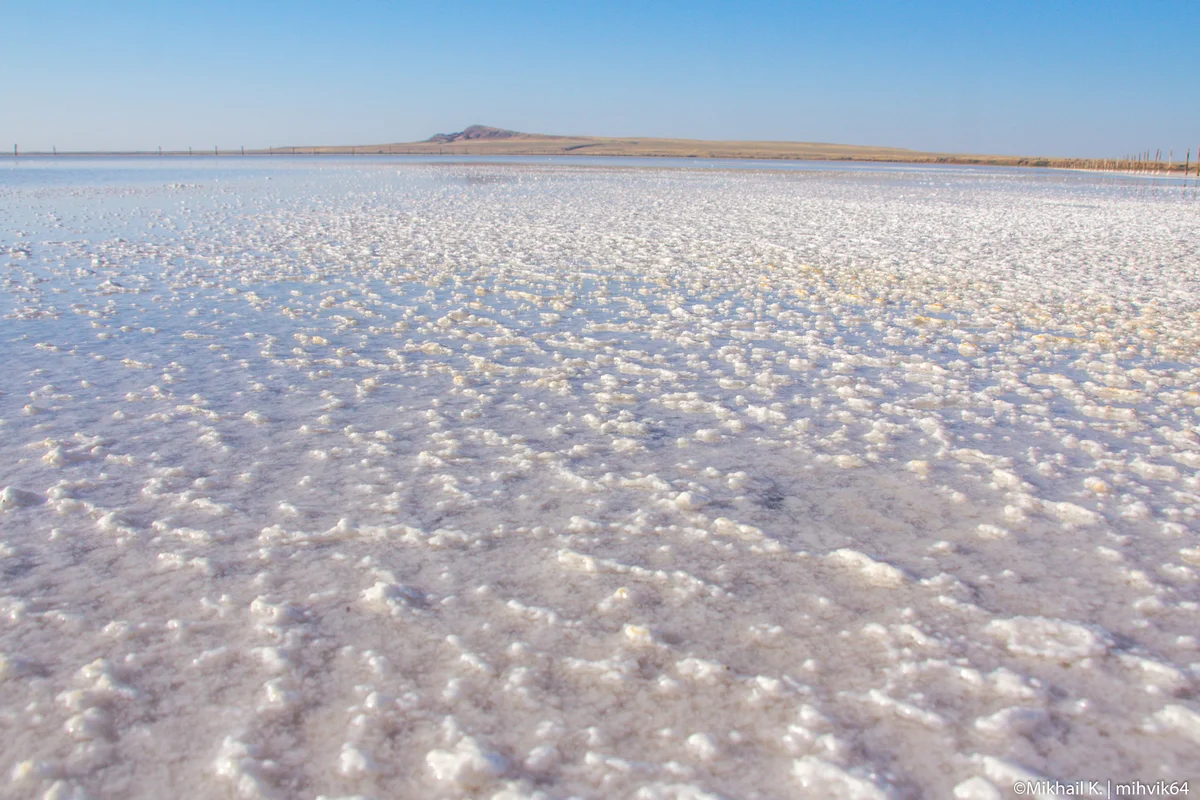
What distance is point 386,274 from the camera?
11.7 meters

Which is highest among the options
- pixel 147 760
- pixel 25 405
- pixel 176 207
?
pixel 176 207

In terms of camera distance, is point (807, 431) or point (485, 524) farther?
point (807, 431)

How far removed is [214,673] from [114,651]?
0.44 metres

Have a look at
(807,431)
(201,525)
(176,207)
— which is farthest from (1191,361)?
(176,207)

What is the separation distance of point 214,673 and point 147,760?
0.44 meters

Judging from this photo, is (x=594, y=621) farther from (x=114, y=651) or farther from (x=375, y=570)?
(x=114, y=651)

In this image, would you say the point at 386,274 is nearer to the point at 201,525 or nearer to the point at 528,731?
the point at 201,525

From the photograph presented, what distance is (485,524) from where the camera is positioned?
4.20 meters

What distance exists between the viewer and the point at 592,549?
156 inches

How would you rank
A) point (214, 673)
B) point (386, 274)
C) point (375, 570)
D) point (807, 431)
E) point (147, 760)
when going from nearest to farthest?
point (147, 760)
point (214, 673)
point (375, 570)
point (807, 431)
point (386, 274)

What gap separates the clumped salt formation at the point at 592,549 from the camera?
8.76ft

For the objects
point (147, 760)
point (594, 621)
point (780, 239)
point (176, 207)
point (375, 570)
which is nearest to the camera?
point (147, 760)

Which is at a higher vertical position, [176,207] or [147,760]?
[176,207]

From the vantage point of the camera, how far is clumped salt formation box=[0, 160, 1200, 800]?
2670 millimetres
